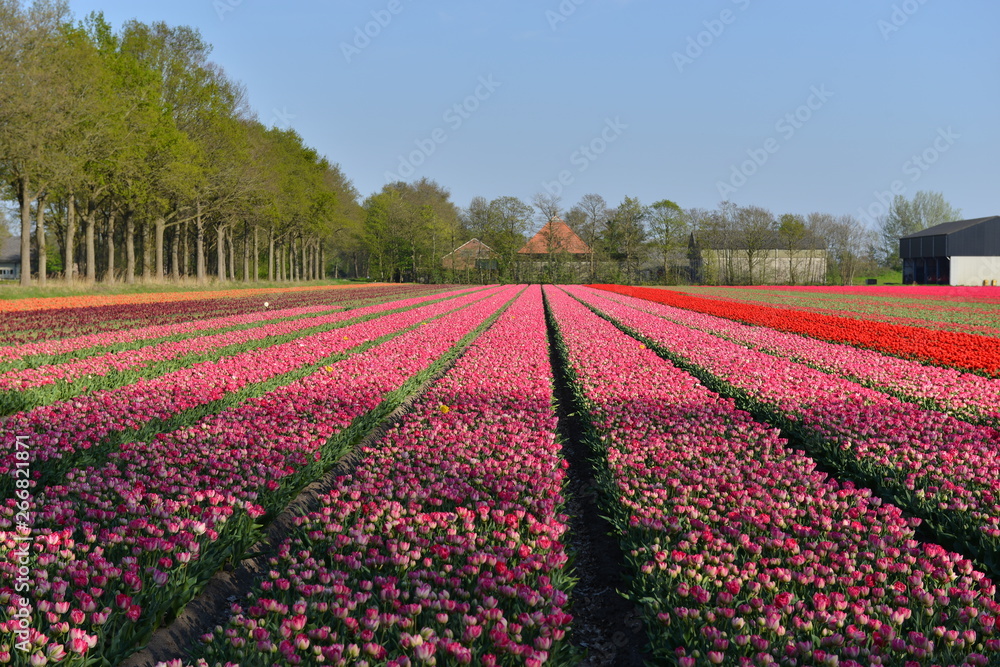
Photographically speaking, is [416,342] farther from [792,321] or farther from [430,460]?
[792,321]

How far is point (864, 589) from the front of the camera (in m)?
3.09

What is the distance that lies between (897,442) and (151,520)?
5.84 m

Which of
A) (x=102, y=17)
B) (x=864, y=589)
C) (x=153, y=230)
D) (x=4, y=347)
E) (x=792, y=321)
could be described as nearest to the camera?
(x=864, y=589)

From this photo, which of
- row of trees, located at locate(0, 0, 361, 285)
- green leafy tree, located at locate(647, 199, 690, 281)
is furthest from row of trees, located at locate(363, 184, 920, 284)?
row of trees, located at locate(0, 0, 361, 285)

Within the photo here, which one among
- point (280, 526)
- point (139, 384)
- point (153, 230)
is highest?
point (153, 230)

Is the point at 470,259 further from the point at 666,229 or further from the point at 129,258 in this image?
the point at 129,258

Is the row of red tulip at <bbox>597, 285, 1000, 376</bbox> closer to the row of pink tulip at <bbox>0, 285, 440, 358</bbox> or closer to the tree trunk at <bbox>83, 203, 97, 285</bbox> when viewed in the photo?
the row of pink tulip at <bbox>0, 285, 440, 358</bbox>

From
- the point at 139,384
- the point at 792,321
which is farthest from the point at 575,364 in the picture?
the point at 792,321

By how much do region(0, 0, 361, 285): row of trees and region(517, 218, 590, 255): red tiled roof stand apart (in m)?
39.0

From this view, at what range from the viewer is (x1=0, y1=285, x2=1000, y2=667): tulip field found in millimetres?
2793

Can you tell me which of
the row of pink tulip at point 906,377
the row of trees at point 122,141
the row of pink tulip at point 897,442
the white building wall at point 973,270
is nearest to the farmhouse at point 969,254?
the white building wall at point 973,270

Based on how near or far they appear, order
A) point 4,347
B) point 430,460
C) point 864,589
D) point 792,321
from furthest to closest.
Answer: point 792,321 < point 4,347 < point 430,460 < point 864,589

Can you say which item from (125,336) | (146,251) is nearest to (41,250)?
(146,251)

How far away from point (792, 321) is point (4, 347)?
19091 millimetres
